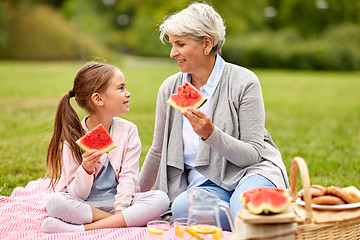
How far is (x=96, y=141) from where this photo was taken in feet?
12.0

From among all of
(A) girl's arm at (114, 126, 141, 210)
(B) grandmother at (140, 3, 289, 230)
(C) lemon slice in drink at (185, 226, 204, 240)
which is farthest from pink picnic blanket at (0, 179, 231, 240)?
(C) lemon slice in drink at (185, 226, 204, 240)

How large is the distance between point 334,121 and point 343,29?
94.7 feet

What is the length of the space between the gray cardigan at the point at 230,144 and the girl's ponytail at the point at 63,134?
0.72m

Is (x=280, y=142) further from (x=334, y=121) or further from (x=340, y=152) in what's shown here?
(x=334, y=121)

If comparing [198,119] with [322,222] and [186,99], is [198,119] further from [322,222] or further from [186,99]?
[322,222]

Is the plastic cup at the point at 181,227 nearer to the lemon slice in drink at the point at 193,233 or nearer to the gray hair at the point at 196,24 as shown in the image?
the lemon slice in drink at the point at 193,233

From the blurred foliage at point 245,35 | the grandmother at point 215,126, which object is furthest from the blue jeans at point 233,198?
the blurred foliage at point 245,35

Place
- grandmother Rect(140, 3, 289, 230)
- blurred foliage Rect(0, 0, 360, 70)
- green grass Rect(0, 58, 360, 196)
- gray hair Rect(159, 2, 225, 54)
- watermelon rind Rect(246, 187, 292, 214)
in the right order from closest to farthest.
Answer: watermelon rind Rect(246, 187, 292, 214)
grandmother Rect(140, 3, 289, 230)
gray hair Rect(159, 2, 225, 54)
green grass Rect(0, 58, 360, 196)
blurred foliage Rect(0, 0, 360, 70)

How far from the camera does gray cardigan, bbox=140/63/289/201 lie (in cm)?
362

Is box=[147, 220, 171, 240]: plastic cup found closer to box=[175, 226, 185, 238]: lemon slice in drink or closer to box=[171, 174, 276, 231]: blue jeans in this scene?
box=[175, 226, 185, 238]: lemon slice in drink

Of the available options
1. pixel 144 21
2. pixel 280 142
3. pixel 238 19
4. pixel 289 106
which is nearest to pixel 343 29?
pixel 238 19

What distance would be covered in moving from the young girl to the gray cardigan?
0.27m

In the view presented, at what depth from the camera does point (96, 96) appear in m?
3.98

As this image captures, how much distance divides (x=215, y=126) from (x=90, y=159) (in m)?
0.95
